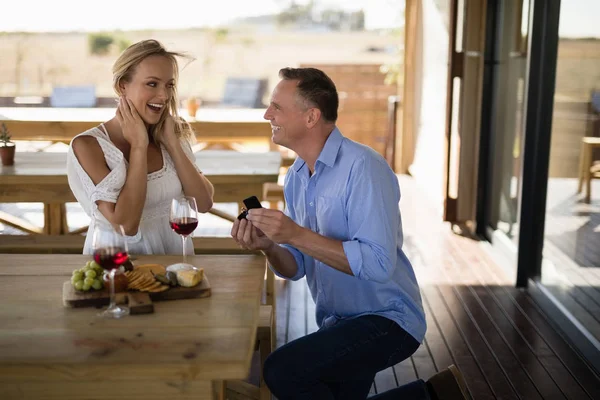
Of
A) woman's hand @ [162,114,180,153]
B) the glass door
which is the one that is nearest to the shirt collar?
woman's hand @ [162,114,180,153]

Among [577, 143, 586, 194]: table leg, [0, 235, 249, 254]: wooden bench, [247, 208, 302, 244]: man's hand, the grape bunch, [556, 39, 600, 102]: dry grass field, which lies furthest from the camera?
[577, 143, 586, 194]: table leg

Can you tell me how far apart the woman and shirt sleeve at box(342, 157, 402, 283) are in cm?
71

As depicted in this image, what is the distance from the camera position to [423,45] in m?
7.68

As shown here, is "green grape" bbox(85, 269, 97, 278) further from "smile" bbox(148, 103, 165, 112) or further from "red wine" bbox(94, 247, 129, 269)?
"smile" bbox(148, 103, 165, 112)

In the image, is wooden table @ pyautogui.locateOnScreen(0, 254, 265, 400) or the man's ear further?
the man's ear

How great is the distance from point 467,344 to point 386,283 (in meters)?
1.44

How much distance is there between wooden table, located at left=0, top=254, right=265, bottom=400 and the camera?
152 centimetres

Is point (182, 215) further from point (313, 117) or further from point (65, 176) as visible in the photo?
point (65, 176)

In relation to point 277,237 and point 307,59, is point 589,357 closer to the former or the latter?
point 277,237

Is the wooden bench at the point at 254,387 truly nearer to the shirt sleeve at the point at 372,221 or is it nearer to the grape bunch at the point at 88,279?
the shirt sleeve at the point at 372,221

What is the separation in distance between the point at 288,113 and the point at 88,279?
77cm

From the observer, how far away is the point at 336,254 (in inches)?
80.7

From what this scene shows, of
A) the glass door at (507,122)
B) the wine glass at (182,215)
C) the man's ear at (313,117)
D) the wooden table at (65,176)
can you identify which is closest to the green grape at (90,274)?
the wine glass at (182,215)

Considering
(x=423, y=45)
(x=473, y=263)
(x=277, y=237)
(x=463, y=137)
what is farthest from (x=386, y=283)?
(x=423, y=45)
